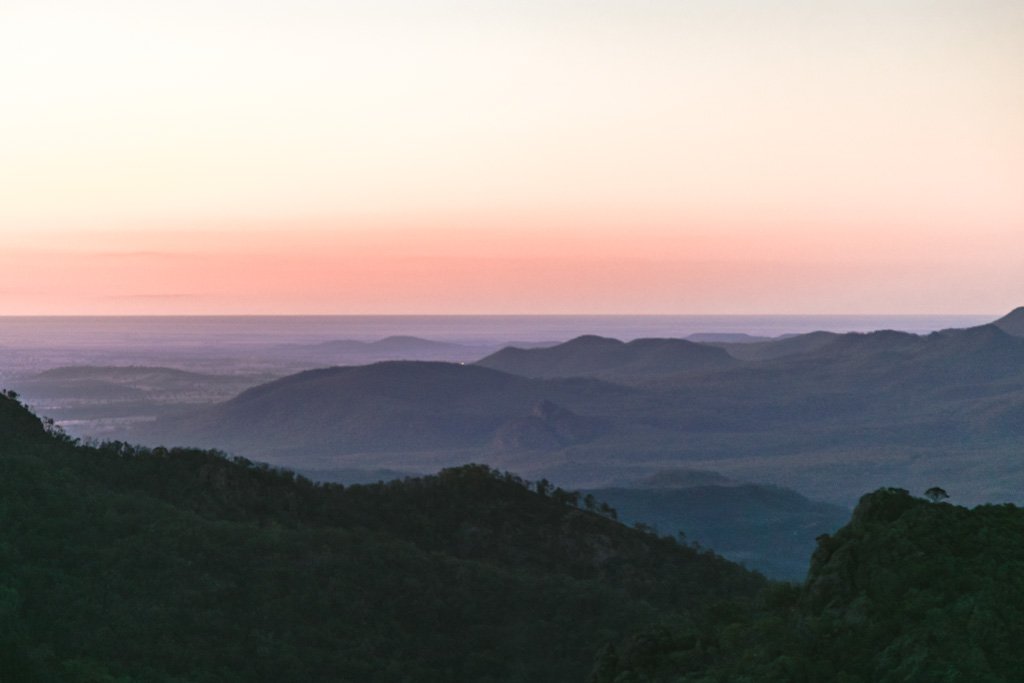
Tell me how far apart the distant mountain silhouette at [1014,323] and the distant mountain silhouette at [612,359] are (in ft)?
118

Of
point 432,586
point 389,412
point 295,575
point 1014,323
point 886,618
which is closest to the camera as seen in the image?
point 886,618

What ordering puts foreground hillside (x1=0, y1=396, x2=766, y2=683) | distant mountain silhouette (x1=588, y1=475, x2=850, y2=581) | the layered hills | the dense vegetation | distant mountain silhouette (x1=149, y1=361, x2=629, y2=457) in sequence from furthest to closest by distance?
1. distant mountain silhouette (x1=149, y1=361, x2=629, y2=457)
2. the layered hills
3. distant mountain silhouette (x1=588, y1=475, x2=850, y2=581)
4. foreground hillside (x1=0, y1=396, x2=766, y2=683)
5. the dense vegetation

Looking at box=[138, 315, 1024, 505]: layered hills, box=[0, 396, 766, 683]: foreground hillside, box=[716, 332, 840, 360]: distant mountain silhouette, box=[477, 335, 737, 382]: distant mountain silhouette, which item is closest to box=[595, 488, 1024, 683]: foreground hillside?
box=[0, 396, 766, 683]: foreground hillside

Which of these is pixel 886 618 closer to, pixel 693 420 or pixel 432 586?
pixel 432 586

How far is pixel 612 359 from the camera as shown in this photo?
17700 cm

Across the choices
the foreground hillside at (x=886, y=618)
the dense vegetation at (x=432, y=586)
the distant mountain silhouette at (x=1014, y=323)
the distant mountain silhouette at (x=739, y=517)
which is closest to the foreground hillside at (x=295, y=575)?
the dense vegetation at (x=432, y=586)

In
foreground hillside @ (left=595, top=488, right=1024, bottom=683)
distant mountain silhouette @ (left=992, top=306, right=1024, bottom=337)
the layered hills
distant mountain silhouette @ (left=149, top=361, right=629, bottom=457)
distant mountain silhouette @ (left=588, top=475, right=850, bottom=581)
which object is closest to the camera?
foreground hillside @ (left=595, top=488, right=1024, bottom=683)

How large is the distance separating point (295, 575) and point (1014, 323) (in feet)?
536

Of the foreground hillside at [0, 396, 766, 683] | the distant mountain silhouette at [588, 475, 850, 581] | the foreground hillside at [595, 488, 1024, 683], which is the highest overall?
the foreground hillside at [595, 488, 1024, 683]

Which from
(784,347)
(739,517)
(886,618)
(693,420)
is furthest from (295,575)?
(784,347)

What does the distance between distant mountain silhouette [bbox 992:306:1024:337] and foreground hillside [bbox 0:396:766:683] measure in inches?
5862

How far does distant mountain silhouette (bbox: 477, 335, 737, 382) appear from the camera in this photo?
553 feet

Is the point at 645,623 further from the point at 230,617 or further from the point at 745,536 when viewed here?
the point at 745,536

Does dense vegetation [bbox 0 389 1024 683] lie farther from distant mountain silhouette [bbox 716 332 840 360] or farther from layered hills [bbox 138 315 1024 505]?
distant mountain silhouette [bbox 716 332 840 360]
